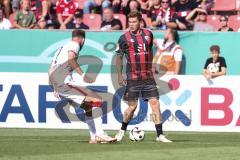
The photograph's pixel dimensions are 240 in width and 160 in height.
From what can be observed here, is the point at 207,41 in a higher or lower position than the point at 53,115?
higher

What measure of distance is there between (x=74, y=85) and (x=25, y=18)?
732 centimetres

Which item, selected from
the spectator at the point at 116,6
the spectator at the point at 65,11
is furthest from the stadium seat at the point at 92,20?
the spectator at the point at 116,6

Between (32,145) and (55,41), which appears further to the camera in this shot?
(55,41)

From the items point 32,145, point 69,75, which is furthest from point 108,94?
point 32,145

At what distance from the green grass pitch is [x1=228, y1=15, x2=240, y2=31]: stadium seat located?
5163 millimetres

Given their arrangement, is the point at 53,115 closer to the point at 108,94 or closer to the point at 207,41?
the point at 108,94

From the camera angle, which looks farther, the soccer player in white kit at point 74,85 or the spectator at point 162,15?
the spectator at point 162,15

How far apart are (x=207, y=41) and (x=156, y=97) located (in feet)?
18.1

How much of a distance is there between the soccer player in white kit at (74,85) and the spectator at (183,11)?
6531mm

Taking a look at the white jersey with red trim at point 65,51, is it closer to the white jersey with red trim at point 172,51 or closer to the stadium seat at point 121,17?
the white jersey with red trim at point 172,51

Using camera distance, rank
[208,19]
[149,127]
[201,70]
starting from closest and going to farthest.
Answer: [149,127], [201,70], [208,19]

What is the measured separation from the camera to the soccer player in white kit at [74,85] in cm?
1244

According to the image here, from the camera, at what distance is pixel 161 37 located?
18031 millimetres

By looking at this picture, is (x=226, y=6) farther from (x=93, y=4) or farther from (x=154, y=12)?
(x=93, y=4)
